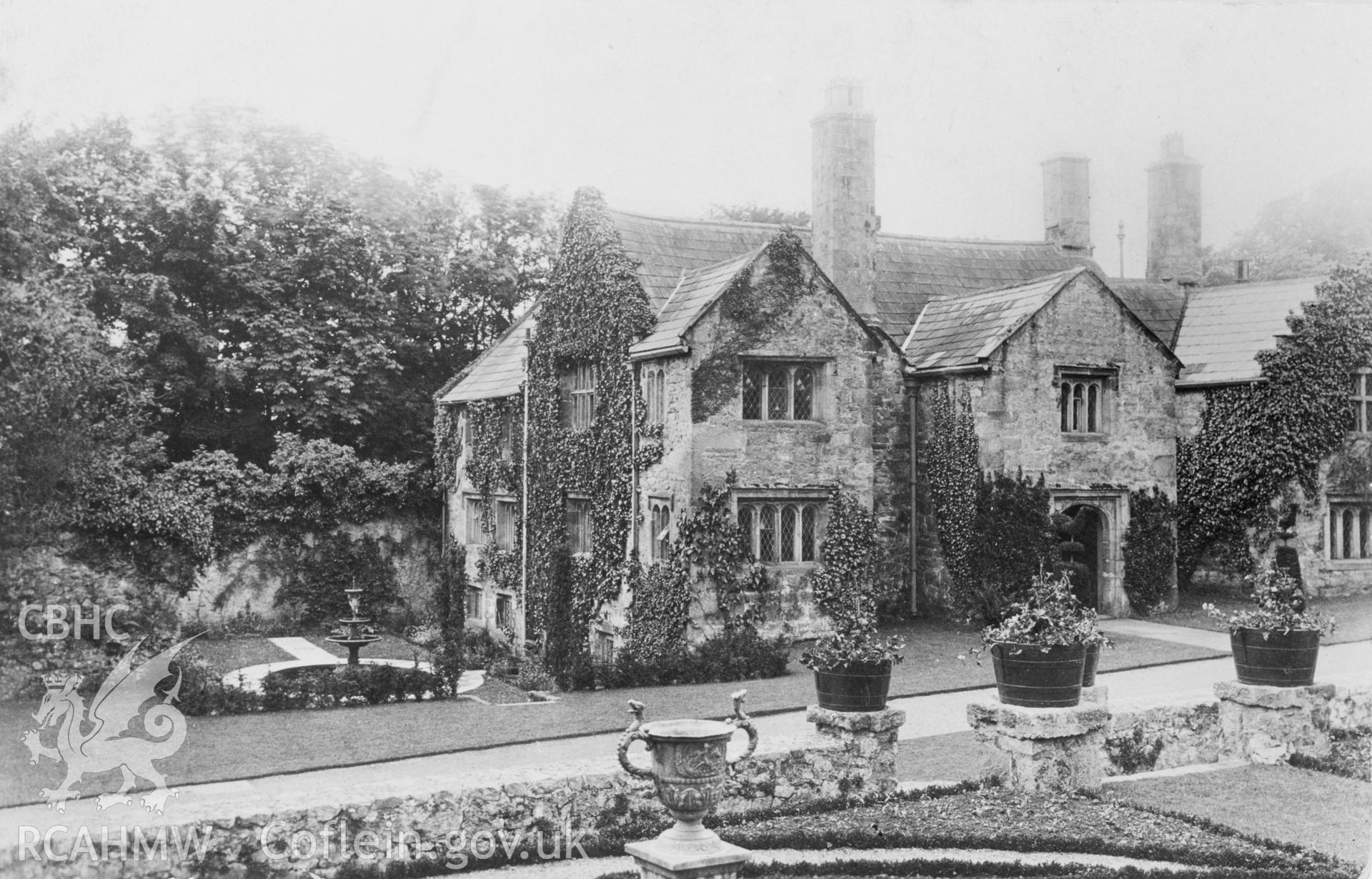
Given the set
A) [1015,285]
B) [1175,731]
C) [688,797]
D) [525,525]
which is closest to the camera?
[688,797]

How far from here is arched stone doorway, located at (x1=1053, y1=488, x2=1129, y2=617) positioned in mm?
23875

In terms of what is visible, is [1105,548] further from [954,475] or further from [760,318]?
[760,318]

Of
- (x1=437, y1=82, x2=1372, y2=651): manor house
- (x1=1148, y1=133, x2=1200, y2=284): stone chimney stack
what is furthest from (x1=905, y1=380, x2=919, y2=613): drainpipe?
(x1=1148, y1=133, x2=1200, y2=284): stone chimney stack

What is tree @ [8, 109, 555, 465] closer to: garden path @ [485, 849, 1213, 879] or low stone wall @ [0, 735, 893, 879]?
low stone wall @ [0, 735, 893, 879]

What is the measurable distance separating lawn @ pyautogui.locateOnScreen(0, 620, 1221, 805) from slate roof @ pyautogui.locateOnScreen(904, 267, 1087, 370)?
252 inches

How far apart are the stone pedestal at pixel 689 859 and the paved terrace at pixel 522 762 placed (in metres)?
1.79

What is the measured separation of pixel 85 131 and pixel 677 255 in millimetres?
15199

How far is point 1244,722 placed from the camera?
43.4 ft

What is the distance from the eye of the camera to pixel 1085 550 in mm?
24281

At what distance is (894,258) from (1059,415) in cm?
619

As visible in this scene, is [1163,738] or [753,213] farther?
[753,213]

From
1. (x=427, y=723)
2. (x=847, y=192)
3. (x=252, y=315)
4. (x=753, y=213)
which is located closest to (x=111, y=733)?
(x=427, y=723)

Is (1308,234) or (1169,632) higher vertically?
(1308,234)

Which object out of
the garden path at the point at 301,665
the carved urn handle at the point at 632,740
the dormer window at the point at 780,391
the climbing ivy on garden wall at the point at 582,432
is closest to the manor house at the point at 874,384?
the dormer window at the point at 780,391
